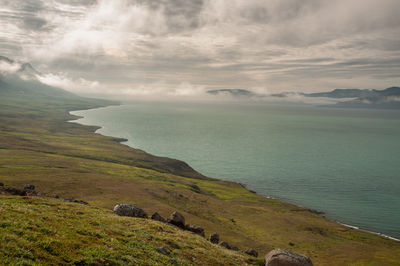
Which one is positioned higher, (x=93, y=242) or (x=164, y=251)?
(x=93, y=242)

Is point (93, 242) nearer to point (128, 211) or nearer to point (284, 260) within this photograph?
point (128, 211)

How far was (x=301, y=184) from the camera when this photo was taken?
149 metres

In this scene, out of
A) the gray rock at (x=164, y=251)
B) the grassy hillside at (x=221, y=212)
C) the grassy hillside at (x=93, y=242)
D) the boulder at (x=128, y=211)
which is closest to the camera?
the grassy hillside at (x=93, y=242)

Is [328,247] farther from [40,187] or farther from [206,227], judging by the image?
[40,187]

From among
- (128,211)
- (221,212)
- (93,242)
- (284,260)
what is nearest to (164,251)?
(93,242)

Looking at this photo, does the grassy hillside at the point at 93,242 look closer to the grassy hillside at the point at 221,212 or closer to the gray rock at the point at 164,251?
the gray rock at the point at 164,251

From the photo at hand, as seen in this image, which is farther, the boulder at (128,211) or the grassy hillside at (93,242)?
the boulder at (128,211)

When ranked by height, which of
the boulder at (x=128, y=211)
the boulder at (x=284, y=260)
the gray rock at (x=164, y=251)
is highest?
the gray rock at (x=164, y=251)

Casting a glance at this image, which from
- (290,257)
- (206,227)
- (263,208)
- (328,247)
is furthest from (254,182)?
(290,257)

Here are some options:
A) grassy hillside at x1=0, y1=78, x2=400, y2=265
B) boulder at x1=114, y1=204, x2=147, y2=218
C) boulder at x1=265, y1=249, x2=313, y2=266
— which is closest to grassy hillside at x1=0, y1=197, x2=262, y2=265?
grassy hillside at x1=0, y1=78, x2=400, y2=265

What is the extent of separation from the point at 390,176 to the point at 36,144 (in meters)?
230

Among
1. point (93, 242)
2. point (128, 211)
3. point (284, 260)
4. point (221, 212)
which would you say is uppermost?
point (93, 242)

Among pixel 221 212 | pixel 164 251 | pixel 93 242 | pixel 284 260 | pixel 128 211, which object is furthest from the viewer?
pixel 221 212

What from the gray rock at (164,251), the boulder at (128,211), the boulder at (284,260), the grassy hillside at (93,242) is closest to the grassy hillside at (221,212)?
the grassy hillside at (93,242)
